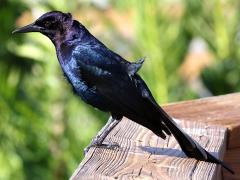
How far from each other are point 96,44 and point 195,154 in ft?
2.21

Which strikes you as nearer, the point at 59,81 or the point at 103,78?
the point at 103,78

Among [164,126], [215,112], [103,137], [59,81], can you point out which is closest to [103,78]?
[103,137]

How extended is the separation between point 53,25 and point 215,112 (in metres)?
0.69

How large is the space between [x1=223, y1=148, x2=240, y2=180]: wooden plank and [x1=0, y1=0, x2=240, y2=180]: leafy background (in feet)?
8.64

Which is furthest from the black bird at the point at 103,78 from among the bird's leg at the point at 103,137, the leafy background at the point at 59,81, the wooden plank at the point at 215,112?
the leafy background at the point at 59,81

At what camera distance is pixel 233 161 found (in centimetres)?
276

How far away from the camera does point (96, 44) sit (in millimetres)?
2783

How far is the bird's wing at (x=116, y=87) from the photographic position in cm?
249

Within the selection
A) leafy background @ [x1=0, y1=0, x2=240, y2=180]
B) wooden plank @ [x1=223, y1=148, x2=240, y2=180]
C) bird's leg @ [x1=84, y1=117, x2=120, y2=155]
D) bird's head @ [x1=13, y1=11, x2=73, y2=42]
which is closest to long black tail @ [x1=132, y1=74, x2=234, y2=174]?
bird's leg @ [x1=84, y1=117, x2=120, y2=155]

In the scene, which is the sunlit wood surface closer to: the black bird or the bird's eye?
the black bird

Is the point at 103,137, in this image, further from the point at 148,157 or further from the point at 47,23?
the point at 47,23

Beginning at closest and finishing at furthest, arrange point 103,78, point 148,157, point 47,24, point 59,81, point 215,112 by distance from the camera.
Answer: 1. point 148,157
2. point 103,78
3. point 47,24
4. point 215,112
5. point 59,81

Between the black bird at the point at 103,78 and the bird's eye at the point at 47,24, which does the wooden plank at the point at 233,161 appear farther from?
the bird's eye at the point at 47,24

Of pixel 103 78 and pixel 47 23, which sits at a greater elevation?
pixel 47 23
